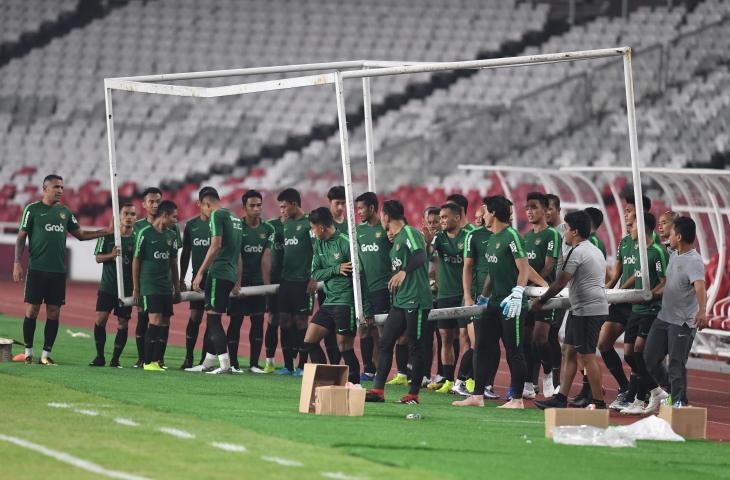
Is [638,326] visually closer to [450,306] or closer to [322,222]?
[450,306]

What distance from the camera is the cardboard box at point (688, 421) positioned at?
36.7 feet

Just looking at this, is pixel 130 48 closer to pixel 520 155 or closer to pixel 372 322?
pixel 520 155

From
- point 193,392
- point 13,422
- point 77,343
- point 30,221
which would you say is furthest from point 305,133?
point 13,422

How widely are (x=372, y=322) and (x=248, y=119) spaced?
21804 millimetres

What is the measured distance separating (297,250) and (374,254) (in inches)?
75.2

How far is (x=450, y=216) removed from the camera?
1430cm

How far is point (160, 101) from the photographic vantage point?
35.8 meters

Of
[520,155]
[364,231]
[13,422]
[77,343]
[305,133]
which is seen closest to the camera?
[13,422]

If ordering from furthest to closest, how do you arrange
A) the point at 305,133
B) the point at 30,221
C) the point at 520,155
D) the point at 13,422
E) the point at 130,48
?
the point at 130,48, the point at 305,133, the point at 520,155, the point at 30,221, the point at 13,422

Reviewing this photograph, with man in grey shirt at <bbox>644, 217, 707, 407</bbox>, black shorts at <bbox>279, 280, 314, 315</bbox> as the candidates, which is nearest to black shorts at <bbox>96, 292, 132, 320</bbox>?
black shorts at <bbox>279, 280, 314, 315</bbox>

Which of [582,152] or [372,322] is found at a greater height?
[582,152]

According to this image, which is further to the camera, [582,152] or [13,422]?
[582,152]

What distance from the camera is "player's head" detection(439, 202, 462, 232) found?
14.3 m

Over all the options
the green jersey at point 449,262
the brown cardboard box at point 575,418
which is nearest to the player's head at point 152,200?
the green jersey at point 449,262
